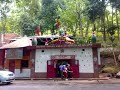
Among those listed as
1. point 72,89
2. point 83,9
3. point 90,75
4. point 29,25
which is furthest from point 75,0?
point 72,89

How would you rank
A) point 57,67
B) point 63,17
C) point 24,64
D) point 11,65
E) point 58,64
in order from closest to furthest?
point 57,67 < point 58,64 < point 24,64 < point 11,65 < point 63,17

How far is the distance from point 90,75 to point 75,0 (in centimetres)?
1508

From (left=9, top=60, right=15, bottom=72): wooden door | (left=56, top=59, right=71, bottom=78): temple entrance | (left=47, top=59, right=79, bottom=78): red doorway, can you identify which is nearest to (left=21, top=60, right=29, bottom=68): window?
(left=9, top=60, right=15, bottom=72): wooden door

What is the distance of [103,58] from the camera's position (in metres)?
29.1

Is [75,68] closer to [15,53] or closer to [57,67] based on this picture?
[57,67]

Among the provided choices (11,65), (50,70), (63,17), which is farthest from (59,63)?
(63,17)

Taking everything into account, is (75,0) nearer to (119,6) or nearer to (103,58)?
(119,6)

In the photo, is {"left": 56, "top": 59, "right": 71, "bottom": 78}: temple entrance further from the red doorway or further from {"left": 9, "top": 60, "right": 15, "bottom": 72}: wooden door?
{"left": 9, "top": 60, "right": 15, "bottom": 72}: wooden door

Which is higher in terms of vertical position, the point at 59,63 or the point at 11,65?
the point at 59,63

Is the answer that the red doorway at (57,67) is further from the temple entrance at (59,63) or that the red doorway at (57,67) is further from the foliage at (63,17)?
the foliage at (63,17)

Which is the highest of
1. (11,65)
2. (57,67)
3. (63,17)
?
(63,17)

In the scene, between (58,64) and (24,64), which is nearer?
(58,64)

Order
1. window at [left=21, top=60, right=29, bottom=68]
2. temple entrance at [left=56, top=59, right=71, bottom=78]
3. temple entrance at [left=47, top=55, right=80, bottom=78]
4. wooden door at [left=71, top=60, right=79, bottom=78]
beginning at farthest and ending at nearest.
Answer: window at [left=21, top=60, right=29, bottom=68]
temple entrance at [left=56, top=59, right=71, bottom=78]
temple entrance at [left=47, top=55, right=80, bottom=78]
wooden door at [left=71, top=60, right=79, bottom=78]

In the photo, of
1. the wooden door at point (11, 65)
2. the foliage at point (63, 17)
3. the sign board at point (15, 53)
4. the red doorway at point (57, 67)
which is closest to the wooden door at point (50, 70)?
the red doorway at point (57, 67)
